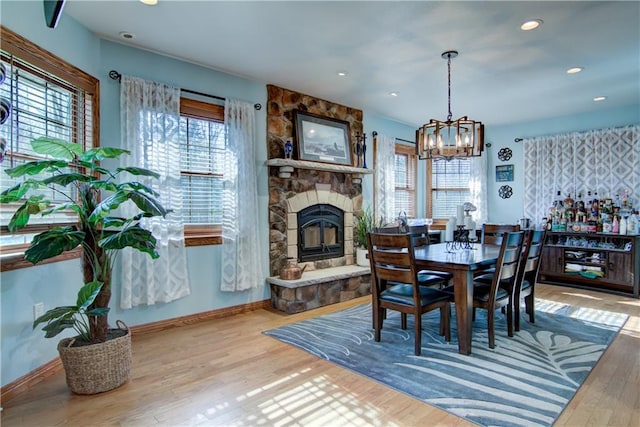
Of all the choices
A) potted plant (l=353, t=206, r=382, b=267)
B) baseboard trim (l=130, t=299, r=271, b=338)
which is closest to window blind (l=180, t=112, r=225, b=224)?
baseboard trim (l=130, t=299, r=271, b=338)

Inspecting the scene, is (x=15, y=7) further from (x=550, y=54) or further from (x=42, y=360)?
(x=550, y=54)

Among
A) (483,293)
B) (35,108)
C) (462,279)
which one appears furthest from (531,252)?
(35,108)

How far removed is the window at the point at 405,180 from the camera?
21.0 feet

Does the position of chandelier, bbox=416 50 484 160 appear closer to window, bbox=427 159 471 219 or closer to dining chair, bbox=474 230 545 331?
dining chair, bbox=474 230 545 331

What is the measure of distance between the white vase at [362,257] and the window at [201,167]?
2054 mm

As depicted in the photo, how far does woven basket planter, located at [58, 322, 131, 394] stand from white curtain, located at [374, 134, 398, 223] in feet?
13.6

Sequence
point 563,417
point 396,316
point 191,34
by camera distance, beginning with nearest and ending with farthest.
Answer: point 563,417 → point 191,34 → point 396,316

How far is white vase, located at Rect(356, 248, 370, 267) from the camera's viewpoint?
5.04m

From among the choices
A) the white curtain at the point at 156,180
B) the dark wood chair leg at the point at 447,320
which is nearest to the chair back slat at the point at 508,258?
the dark wood chair leg at the point at 447,320

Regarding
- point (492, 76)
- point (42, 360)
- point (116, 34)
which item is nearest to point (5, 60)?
point (116, 34)

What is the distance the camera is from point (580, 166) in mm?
5480

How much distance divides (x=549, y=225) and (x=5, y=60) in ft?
21.8

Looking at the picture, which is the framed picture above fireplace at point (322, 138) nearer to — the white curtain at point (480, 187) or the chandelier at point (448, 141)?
the chandelier at point (448, 141)

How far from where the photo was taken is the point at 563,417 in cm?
200
